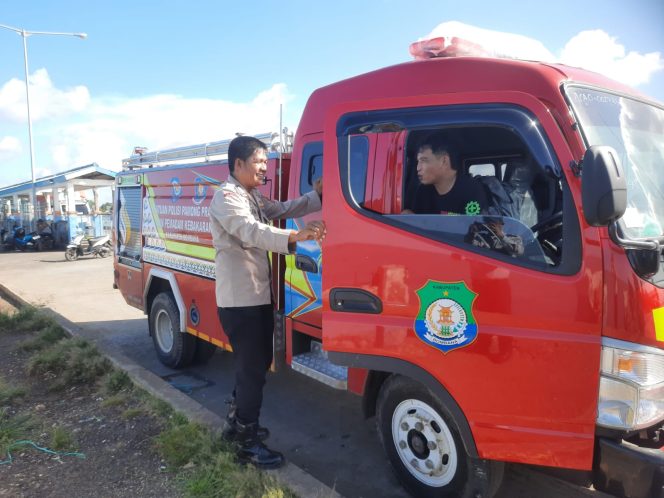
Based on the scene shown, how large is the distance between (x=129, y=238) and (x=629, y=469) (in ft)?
18.0

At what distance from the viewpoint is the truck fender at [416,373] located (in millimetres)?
2400

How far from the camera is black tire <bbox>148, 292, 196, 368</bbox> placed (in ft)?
16.7

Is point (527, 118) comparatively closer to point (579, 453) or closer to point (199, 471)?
point (579, 453)

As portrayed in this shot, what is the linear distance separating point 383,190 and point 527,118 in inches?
31.7

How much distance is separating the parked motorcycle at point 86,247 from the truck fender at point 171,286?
12.5 metres

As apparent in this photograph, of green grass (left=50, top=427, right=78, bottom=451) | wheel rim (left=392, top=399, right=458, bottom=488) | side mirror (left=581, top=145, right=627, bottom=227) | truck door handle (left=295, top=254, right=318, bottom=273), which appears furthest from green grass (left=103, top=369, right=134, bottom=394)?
side mirror (left=581, top=145, right=627, bottom=227)

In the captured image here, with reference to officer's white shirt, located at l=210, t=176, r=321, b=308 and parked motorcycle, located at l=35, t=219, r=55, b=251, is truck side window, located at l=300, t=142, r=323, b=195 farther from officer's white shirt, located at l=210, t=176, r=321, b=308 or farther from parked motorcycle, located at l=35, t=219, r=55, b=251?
parked motorcycle, located at l=35, t=219, r=55, b=251

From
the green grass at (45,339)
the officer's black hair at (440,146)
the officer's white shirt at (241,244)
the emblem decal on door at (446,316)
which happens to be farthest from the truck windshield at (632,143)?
the green grass at (45,339)

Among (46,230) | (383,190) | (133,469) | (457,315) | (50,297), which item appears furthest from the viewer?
(46,230)

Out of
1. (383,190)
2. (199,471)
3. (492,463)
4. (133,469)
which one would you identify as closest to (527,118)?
(383,190)

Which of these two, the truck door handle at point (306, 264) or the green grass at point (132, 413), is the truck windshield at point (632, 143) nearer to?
the truck door handle at point (306, 264)

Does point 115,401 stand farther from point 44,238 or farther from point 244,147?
point 44,238

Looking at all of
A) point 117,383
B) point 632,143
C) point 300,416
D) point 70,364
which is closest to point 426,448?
point 300,416

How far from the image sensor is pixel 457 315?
2.35 meters
